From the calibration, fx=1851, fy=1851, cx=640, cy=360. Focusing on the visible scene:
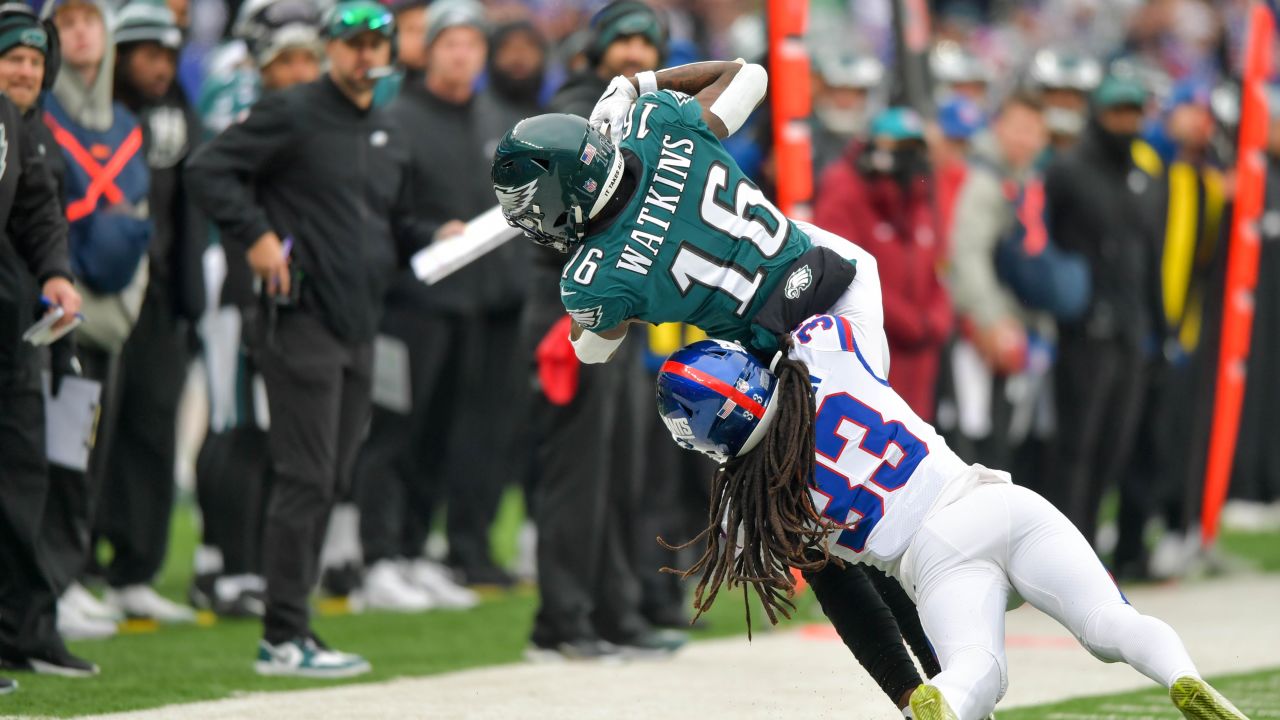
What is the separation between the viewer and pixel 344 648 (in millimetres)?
7316

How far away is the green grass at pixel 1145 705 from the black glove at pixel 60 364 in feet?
11.1

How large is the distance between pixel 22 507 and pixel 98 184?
5.27 feet

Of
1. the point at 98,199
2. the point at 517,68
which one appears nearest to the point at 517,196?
the point at 98,199

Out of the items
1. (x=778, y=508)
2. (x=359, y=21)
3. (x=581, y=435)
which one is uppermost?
(x=359, y=21)

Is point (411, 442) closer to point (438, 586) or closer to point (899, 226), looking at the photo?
point (438, 586)

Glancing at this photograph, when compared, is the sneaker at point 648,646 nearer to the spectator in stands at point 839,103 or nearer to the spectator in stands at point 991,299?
the spectator in stands at point 991,299

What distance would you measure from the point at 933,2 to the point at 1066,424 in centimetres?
1030

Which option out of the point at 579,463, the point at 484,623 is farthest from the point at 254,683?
the point at 484,623

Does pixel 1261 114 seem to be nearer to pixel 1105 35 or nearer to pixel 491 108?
pixel 491 108

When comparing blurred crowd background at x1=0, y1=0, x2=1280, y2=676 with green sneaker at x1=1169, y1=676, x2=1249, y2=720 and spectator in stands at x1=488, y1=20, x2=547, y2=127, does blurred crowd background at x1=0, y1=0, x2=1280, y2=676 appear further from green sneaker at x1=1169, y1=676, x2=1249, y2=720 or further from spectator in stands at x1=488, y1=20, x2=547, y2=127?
green sneaker at x1=1169, y1=676, x2=1249, y2=720

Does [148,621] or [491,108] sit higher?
[491,108]

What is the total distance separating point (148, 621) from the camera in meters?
7.85

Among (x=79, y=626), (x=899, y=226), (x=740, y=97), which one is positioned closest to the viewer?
(x=740, y=97)

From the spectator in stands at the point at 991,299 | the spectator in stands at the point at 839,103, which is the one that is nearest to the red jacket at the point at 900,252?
the spectator in stands at the point at 991,299
